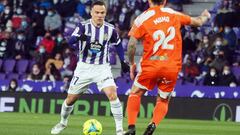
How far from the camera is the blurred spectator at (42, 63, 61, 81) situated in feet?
82.6

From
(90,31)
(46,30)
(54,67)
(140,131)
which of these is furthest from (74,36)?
(46,30)

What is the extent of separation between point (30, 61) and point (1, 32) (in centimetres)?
189

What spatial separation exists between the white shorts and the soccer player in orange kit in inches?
62.0

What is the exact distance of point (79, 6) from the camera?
27969 mm

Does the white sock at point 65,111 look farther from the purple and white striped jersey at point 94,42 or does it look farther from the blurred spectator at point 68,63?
the blurred spectator at point 68,63

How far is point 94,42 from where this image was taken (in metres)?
13.3

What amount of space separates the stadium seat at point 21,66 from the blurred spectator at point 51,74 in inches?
56.3

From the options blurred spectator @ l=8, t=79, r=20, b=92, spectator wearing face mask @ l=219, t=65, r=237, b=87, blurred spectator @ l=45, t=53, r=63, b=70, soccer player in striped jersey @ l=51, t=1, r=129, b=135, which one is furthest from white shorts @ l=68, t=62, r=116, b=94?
blurred spectator @ l=45, t=53, r=63, b=70

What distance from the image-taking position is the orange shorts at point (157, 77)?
38.1ft

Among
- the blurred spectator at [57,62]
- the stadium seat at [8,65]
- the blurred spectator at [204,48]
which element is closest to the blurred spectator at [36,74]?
the blurred spectator at [57,62]

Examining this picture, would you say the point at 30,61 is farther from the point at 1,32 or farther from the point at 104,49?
the point at 104,49

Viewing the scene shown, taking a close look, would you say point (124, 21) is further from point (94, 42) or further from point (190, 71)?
point (94, 42)

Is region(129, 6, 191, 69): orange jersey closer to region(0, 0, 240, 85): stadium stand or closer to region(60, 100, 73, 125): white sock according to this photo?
region(60, 100, 73, 125): white sock

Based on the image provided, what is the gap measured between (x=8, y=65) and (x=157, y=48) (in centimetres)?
1597
